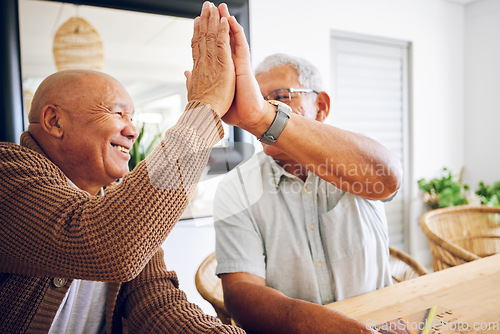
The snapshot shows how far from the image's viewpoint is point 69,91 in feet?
3.49

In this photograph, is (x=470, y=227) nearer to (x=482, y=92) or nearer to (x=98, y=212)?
(x=98, y=212)

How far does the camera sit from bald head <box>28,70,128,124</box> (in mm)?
1061

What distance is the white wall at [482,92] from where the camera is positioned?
430cm

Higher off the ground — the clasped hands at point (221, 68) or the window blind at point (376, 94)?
the window blind at point (376, 94)

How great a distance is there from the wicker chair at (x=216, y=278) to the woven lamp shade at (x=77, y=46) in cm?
156

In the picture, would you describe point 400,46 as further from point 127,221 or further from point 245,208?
point 127,221

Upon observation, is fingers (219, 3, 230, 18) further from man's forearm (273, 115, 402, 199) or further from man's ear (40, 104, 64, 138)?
man's ear (40, 104, 64, 138)

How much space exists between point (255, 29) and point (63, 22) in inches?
61.0

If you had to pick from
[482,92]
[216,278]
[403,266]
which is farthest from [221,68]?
[482,92]

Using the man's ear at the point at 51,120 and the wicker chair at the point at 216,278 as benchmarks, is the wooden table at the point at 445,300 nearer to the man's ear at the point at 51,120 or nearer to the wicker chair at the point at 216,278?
the wicker chair at the point at 216,278

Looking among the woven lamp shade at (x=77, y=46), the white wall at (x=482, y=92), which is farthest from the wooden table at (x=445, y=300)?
the white wall at (x=482, y=92)

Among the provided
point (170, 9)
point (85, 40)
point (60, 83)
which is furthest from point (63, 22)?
point (60, 83)

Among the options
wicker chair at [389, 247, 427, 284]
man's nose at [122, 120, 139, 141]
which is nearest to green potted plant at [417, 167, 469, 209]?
wicker chair at [389, 247, 427, 284]

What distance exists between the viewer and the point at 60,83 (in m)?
1.07
